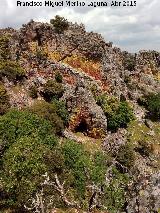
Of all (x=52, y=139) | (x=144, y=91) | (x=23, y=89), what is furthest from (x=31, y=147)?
(x=144, y=91)

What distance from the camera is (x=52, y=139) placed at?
70.4 m

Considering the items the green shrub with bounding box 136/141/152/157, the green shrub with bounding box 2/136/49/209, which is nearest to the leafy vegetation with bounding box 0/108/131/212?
the green shrub with bounding box 2/136/49/209

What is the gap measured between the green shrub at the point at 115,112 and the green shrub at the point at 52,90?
932 cm

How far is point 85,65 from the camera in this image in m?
97.3

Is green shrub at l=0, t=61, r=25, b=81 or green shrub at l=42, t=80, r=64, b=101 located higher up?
green shrub at l=0, t=61, r=25, b=81

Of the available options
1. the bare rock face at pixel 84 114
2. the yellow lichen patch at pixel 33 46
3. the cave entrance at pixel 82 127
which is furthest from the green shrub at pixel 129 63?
the cave entrance at pixel 82 127

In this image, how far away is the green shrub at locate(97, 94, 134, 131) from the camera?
90750 millimetres

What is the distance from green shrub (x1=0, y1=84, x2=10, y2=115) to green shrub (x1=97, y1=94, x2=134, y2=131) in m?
21.0

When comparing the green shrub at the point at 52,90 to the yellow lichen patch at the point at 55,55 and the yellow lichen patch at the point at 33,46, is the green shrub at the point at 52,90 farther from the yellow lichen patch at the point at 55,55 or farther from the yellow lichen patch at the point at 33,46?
the yellow lichen patch at the point at 33,46

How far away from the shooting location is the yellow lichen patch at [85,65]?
9612 centimetres

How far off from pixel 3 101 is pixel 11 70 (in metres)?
9.72

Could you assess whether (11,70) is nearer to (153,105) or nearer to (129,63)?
(153,105)

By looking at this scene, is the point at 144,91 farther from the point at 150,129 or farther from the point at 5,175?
the point at 5,175

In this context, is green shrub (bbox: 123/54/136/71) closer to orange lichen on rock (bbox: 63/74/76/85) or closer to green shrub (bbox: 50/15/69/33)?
green shrub (bbox: 50/15/69/33)
